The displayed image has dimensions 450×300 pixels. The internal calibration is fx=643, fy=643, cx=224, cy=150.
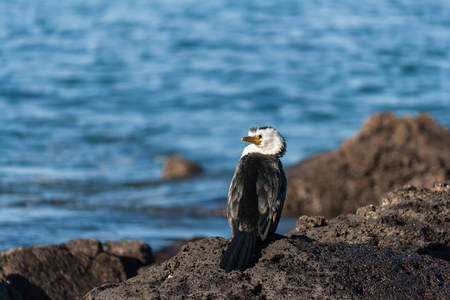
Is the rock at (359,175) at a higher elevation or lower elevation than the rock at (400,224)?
higher

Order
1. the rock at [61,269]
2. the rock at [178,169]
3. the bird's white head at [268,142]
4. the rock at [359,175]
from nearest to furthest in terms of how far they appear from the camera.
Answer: the bird's white head at [268,142]
the rock at [61,269]
the rock at [359,175]
the rock at [178,169]

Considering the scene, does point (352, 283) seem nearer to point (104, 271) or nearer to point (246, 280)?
point (246, 280)

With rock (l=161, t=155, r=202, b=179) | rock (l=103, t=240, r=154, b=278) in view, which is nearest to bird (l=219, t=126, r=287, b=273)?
rock (l=103, t=240, r=154, b=278)

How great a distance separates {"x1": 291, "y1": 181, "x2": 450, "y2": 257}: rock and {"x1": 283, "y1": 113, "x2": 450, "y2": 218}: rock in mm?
3474

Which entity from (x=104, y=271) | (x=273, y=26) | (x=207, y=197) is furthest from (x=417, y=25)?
(x=104, y=271)

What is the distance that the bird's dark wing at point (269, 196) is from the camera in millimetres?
3771

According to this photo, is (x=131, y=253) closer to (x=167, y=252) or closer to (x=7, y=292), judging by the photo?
(x=167, y=252)

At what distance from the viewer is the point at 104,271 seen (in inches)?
212

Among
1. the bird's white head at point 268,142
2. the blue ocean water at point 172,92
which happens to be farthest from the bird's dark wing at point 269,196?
the blue ocean water at point 172,92

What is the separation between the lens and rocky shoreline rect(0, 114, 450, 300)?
128 inches

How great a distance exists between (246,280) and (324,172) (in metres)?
5.92

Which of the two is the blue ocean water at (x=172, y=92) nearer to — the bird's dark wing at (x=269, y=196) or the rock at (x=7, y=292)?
the rock at (x=7, y=292)

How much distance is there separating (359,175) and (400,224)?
4511mm

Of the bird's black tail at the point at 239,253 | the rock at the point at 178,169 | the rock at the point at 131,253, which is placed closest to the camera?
the bird's black tail at the point at 239,253
